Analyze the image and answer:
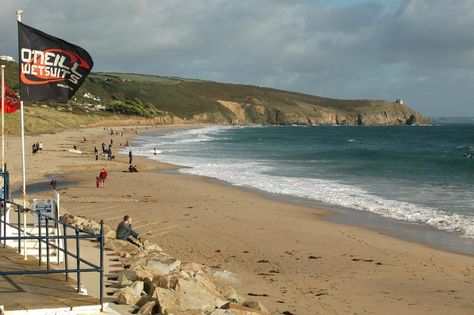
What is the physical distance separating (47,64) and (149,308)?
4496 millimetres

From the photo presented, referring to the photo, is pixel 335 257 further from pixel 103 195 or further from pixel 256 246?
pixel 103 195

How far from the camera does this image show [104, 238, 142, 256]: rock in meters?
13.0

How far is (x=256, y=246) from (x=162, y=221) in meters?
4.63

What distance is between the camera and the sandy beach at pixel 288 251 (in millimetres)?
11672

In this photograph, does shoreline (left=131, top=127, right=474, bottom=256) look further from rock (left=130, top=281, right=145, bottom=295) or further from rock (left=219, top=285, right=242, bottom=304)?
rock (left=130, top=281, right=145, bottom=295)

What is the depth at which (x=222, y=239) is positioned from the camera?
17469 mm

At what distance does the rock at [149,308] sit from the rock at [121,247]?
14.4 ft

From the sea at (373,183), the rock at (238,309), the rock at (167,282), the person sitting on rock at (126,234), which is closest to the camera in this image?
the rock at (238,309)

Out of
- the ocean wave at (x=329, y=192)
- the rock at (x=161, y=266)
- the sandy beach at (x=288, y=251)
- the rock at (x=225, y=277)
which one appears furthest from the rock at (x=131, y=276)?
the ocean wave at (x=329, y=192)

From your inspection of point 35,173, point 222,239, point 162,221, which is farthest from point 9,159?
point 222,239

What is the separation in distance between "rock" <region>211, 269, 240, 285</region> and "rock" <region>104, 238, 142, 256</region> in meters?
1.84

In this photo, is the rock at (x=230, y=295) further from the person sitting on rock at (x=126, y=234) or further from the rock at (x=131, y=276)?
the person sitting on rock at (x=126, y=234)

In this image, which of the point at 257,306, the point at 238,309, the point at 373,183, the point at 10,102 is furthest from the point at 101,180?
the point at 238,309

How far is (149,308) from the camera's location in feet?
27.3
